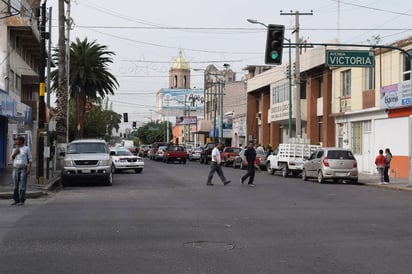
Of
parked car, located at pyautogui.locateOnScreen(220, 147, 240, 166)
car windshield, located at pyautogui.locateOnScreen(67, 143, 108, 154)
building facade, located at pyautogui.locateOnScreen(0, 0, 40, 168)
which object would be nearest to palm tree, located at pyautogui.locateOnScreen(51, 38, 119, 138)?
building facade, located at pyautogui.locateOnScreen(0, 0, 40, 168)

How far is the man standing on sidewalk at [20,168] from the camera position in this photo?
15.6 metres

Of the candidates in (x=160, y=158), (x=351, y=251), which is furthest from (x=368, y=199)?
(x=160, y=158)

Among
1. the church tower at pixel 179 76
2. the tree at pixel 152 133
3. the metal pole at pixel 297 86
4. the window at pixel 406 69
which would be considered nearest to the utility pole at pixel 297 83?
the metal pole at pixel 297 86

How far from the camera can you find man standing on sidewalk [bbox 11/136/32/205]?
15.6 metres

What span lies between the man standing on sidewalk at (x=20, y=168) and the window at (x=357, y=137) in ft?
80.7

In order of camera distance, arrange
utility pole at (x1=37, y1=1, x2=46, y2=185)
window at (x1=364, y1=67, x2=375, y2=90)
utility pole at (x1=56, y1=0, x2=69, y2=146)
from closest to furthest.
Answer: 1. utility pole at (x1=37, y1=1, x2=46, y2=185)
2. utility pole at (x1=56, y1=0, x2=69, y2=146)
3. window at (x1=364, y1=67, x2=375, y2=90)

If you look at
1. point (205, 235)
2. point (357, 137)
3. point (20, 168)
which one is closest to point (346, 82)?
point (357, 137)

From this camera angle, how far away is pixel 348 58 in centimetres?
2509

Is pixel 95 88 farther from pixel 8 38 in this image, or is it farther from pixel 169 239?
pixel 169 239

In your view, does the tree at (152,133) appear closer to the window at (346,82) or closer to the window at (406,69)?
the window at (346,82)

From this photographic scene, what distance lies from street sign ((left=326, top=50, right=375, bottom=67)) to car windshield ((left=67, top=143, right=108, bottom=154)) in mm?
10152

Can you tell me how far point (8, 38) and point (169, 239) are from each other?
94.5 feet

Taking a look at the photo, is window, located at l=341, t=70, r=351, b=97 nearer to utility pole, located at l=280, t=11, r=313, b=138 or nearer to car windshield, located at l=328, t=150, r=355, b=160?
utility pole, located at l=280, t=11, r=313, b=138

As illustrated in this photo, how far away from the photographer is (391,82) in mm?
31312
